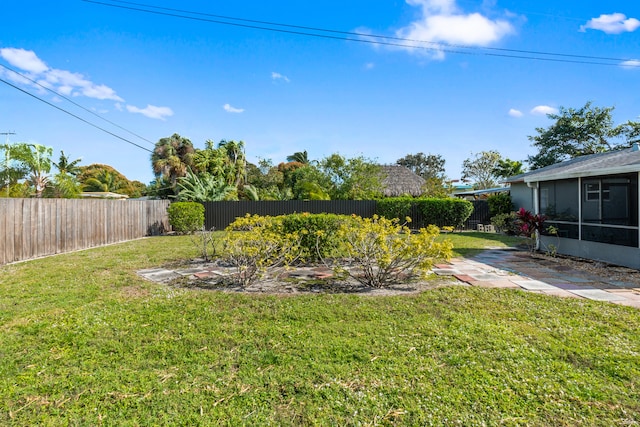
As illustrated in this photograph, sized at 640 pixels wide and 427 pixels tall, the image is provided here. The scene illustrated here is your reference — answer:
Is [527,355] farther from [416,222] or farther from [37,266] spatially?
[416,222]

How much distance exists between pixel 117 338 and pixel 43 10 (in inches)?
439

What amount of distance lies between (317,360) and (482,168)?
4095 cm

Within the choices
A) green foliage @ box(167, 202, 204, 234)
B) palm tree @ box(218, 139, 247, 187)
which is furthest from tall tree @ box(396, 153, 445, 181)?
green foliage @ box(167, 202, 204, 234)

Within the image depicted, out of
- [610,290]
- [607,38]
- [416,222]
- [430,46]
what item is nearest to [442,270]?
[610,290]

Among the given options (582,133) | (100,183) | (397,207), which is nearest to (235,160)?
(397,207)

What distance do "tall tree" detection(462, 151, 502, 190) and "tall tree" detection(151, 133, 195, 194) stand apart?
2981 centimetres

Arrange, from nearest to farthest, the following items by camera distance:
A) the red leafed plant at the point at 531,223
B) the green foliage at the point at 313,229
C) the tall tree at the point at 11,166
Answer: the green foliage at the point at 313,229 → the red leafed plant at the point at 531,223 → the tall tree at the point at 11,166

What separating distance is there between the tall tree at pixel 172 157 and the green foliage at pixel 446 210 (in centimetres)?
1919

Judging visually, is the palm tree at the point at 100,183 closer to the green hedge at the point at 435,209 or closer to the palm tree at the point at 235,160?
the palm tree at the point at 235,160

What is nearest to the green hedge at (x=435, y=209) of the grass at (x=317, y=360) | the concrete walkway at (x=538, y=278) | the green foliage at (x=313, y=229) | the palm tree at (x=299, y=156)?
the concrete walkway at (x=538, y=278)

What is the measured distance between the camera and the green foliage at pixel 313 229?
715 centimetres

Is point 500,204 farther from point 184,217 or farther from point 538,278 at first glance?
point 184,217

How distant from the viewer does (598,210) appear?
8.63 metres

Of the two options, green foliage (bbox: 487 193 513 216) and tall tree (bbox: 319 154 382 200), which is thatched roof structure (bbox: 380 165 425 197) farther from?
green foliage (bbox: 487 193 513 216)
